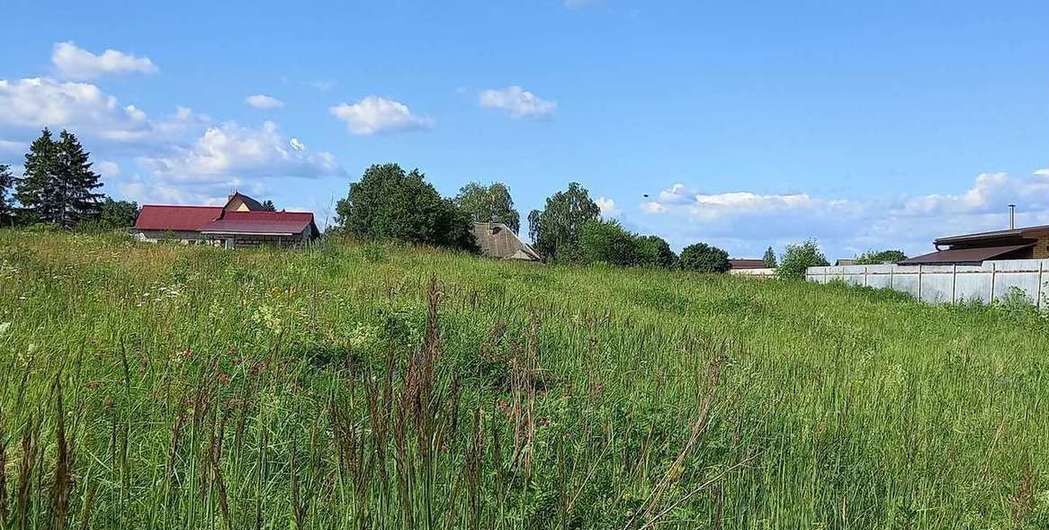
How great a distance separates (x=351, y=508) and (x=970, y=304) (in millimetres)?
18870

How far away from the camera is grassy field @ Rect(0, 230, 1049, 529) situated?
5.43ft

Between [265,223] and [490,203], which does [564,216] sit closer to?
[490,203]

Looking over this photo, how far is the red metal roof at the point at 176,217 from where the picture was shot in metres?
59.4

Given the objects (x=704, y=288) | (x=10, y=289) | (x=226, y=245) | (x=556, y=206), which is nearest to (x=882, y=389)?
(x=10, y=289)

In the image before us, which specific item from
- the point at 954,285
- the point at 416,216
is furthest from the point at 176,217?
the point at 954,285

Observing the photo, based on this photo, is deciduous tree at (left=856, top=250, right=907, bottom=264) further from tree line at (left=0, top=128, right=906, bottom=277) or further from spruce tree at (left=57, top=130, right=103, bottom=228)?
spruce tree at (left=57, top=130, right=103, bottom=228)

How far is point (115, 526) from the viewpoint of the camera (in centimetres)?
208

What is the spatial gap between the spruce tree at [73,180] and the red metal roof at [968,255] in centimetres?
6144

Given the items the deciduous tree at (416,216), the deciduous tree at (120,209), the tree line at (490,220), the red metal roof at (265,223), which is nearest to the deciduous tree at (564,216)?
the tree line at (490,220)

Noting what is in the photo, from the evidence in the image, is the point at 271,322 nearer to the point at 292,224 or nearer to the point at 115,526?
the point at 115,526

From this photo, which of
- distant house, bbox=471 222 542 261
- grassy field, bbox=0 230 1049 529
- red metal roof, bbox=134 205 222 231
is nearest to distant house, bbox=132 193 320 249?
red metal roof, bbox=134 205 222 231

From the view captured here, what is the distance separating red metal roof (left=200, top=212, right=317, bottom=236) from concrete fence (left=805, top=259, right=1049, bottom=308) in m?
35.0

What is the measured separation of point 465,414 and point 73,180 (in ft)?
226

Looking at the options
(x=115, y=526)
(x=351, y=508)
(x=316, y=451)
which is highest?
(x=316, y=451)
